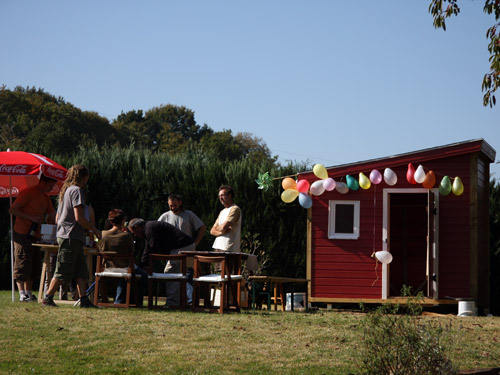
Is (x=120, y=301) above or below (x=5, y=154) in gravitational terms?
below

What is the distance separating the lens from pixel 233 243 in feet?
32.8

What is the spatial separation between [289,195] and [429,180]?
7.47ft

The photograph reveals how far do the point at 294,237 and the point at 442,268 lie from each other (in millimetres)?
2584

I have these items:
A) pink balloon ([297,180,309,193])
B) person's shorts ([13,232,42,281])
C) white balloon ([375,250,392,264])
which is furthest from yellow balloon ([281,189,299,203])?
person's shorts ([13,232,42,281])

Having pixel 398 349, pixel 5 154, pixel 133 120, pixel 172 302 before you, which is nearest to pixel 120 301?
pixel 172 302

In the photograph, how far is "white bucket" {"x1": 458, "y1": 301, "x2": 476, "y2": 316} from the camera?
38.1 feet

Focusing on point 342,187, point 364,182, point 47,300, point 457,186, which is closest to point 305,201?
point 342,187

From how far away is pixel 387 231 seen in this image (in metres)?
12.2

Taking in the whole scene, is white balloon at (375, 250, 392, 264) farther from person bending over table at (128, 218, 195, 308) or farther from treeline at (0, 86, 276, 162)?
treeline at (0, 86, 276, 162)

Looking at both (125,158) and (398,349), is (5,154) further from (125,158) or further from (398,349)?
(398,349)

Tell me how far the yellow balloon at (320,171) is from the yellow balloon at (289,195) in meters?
0.51

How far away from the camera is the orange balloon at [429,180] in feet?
38.7

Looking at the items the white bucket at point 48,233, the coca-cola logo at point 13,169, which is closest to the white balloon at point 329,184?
the white bucket at point 48,233

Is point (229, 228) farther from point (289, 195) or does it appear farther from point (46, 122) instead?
point (46, 122)
